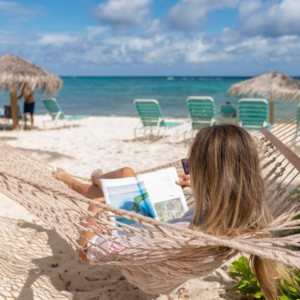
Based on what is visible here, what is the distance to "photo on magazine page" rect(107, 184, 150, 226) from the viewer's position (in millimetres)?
1638

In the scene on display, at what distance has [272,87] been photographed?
6980 mm

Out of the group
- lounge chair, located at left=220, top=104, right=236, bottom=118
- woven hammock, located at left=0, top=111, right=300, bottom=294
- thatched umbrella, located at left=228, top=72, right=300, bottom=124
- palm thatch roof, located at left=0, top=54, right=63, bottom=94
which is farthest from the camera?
lounge chair, located at left=220, top=104, right=236, bottom=118

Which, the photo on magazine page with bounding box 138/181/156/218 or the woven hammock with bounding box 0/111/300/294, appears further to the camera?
the photo on magazine page with bounding box 138/181/156/218

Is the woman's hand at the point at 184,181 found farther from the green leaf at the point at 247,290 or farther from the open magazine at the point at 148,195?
the green leaf at the point at 247,290

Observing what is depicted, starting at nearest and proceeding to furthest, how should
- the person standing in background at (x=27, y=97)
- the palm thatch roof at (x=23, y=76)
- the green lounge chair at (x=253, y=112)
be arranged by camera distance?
1. the green lounge chair at (x=253, y=112)
2. the palm thatch roof at (x=23, y=76)
3. the person standing in background at (x=27, y=97)

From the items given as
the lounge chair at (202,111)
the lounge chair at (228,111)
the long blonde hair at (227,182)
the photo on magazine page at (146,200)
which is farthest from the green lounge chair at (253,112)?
the long blonde hair at (227,182)

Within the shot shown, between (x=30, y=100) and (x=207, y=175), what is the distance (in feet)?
25.2

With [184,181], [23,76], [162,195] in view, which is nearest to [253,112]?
[184,181]

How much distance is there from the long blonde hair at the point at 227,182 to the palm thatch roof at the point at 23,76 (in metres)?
7.15

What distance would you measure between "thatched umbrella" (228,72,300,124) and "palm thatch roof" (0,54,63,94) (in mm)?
4871

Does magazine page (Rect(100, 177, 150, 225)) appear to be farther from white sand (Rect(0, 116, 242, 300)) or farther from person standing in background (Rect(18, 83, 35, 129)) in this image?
person standing in background (Rect(18, 83, 35, 129))

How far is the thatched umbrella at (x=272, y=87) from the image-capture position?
22.2 feet

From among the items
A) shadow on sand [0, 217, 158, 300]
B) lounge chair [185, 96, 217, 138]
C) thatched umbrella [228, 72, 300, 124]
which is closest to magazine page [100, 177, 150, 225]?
shadow on sand [0, 217, 158, 300]

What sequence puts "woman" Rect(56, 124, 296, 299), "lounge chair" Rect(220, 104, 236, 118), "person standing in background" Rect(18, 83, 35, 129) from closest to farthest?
1. "woman" Rect(56, 124, 296, 299)
2. "person standing in background" Rect(18, 83, 35, 129)
3. "lounge chair" Rect(220, 104, 236, 118)
